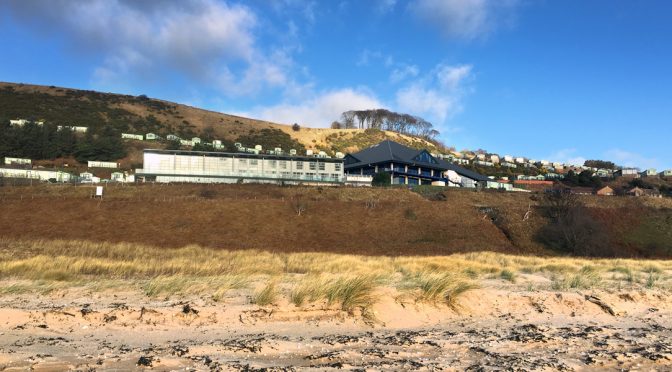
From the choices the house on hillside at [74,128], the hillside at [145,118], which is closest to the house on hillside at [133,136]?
the hillside at [145,118]

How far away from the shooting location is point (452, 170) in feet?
289

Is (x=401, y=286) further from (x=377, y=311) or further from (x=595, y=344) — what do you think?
(x=595, y=344)

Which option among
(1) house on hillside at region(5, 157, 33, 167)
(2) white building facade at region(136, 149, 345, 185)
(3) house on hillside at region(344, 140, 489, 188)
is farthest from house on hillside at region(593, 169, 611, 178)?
(1) house on hillside at region(5, 157, 33, 167)

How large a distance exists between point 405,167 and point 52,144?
189ft

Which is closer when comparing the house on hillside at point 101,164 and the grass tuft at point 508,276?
the grass tuft at point 508,276

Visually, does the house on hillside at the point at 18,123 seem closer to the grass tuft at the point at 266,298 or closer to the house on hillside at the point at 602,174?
the grass tuft at the point at 266,298

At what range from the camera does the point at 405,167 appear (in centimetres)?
8200

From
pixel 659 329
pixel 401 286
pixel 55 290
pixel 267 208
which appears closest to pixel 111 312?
pixel 55 290

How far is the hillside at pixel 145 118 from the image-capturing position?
92375mm

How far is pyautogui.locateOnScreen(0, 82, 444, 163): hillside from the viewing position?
92.4 m

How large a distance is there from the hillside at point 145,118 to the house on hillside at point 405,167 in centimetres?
2640

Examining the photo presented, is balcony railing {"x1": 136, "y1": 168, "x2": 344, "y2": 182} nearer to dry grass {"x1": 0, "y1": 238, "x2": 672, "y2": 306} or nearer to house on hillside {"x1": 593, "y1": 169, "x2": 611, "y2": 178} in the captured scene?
dry grass {"x1": 0, "y1": 238, "x2": 672, "y2": 306}

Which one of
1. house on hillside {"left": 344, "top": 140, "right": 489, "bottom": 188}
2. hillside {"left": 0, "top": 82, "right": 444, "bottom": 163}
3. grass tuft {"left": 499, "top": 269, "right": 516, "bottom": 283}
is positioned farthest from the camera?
hillside {"left": 0, "top": 82, "right": 444, "bottom": 163}

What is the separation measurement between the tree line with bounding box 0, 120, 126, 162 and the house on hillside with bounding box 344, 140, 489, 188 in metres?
41.0
